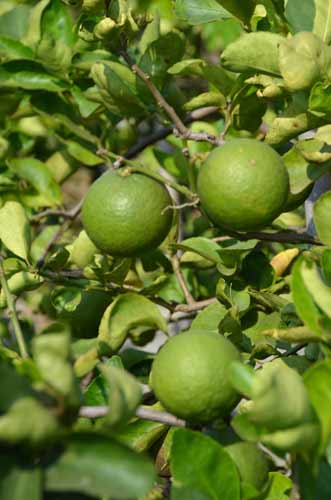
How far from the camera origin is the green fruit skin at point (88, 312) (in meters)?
1.54

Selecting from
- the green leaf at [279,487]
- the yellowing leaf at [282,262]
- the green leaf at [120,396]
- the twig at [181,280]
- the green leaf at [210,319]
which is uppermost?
the green leaf at [120,396]

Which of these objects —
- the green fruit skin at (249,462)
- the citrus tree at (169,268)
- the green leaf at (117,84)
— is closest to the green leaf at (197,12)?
the citrus tree at (169,268)

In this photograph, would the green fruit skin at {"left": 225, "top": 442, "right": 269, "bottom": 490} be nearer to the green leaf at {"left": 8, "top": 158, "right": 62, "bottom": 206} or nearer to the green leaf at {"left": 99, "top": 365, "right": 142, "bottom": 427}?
the green leaf at {"left": 99, "top": 365, "right": 142, "bottom": 427}

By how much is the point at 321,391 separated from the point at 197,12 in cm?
85

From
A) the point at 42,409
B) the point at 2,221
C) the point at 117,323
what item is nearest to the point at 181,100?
the point at 2,221

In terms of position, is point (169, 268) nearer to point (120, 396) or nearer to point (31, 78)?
point (31, 78)

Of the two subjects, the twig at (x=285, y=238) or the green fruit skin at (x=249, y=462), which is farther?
the twig at (x=285, y=238)

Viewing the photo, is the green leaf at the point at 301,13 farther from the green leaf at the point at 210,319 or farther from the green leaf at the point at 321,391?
the green leaf at the point at 321,391

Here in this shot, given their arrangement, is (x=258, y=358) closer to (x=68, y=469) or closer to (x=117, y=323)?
(x=117, y=323)

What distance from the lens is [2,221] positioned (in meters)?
1.47

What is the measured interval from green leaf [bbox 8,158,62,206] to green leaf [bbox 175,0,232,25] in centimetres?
69

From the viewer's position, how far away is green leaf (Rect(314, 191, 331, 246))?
4.05ft

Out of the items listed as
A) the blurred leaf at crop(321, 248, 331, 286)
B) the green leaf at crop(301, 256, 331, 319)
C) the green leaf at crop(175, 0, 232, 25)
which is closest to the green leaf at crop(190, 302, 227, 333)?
the blurred leaf at crop(321, 248, 331, 286)

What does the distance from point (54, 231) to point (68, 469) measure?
1.30 metres
